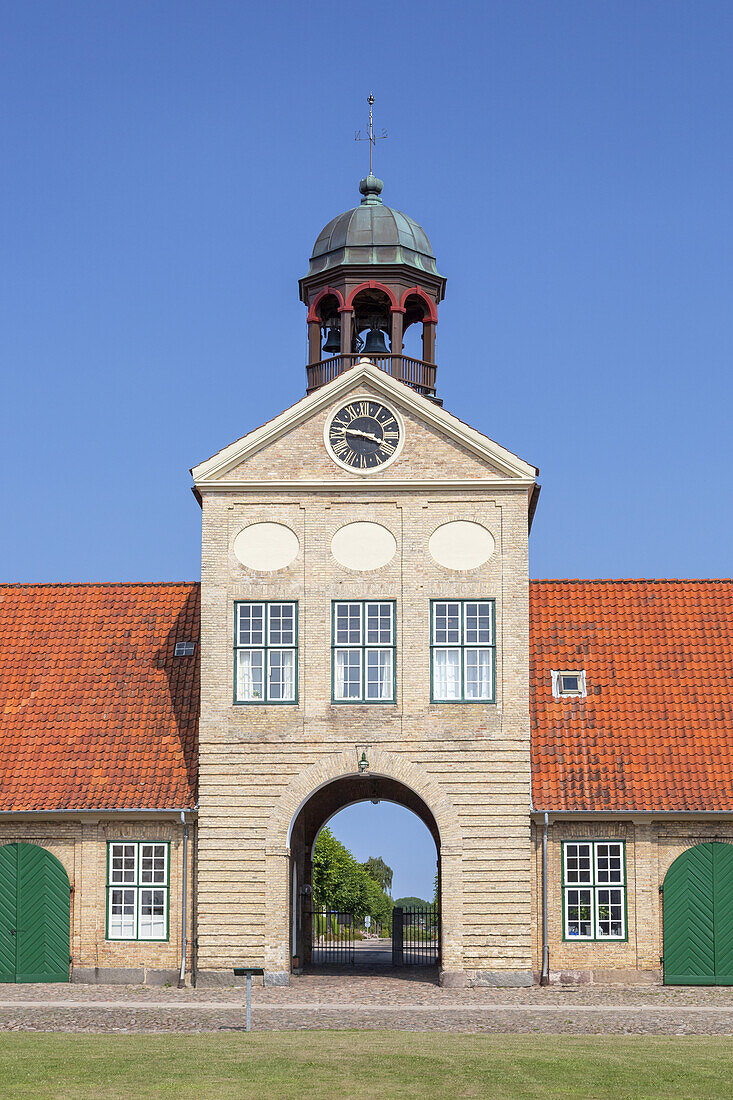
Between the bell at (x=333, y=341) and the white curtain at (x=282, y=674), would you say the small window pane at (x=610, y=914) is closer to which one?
the white curtain at (x=282, y=674)

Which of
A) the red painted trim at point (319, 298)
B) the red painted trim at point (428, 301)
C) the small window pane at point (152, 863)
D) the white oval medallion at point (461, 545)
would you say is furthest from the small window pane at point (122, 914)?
the red painted trim at point (428, 301)

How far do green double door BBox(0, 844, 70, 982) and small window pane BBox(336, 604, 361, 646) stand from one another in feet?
24.4

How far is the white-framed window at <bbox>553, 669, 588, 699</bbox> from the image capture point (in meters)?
32.3

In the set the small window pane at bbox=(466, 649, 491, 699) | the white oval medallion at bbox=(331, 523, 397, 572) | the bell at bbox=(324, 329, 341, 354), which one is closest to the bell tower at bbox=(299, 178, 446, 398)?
the bell at bbox=(324, 329, 341, 354)

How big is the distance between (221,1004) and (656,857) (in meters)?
9.32

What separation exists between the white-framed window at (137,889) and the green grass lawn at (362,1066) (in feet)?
28.8

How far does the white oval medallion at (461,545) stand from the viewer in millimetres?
31328

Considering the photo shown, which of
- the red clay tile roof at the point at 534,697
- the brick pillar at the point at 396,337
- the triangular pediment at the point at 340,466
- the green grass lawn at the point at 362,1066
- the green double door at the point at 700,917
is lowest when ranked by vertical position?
the green grass lawn at the point at 362,1066

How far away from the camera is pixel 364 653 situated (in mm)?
31141

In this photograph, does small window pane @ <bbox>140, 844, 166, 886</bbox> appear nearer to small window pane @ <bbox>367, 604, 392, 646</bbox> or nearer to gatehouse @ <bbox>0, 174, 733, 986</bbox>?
gatehouse @ <bbox>0, 174, 733, 986</bbox>

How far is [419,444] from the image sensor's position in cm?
3169

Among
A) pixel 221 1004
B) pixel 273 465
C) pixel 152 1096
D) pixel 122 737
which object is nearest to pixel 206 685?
pixel 122 737

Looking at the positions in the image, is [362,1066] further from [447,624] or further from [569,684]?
[569,684]

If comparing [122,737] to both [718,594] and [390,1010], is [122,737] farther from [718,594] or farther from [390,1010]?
[718,594]
